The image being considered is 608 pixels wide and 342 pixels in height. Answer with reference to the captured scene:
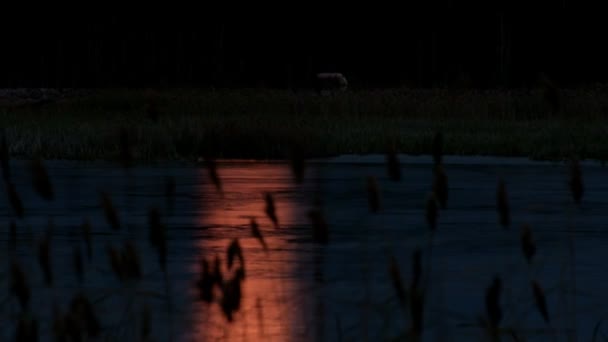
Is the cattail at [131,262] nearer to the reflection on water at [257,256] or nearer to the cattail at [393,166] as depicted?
the reflection on water at [257,256]

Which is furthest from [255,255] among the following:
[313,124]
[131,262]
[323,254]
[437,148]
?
[313,124]

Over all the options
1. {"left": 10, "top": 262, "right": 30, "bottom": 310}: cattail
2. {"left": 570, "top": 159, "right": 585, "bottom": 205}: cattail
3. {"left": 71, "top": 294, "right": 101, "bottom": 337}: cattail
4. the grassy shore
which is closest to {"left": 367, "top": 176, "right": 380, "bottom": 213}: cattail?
{"left": 570, "top": 159, "right": 585, "bottom": 205}: cattail

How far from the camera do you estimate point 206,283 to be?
432cm

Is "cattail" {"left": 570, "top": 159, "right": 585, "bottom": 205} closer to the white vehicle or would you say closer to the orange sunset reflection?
the orange sunset reflection

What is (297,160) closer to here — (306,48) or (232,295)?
(232,295)

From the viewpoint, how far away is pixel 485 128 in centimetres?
3431

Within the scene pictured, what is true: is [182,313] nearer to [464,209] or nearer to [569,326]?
[569,326]

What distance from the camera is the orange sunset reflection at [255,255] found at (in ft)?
25.7

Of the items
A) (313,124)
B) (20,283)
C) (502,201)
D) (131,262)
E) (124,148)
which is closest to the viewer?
(20,283)

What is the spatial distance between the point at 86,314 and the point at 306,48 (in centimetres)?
6543

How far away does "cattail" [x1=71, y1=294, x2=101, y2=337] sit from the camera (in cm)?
413

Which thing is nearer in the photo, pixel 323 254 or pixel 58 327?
pixel 58 327

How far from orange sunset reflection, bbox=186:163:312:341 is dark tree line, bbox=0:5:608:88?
43.1 metres

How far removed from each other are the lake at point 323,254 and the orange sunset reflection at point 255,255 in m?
0.02
